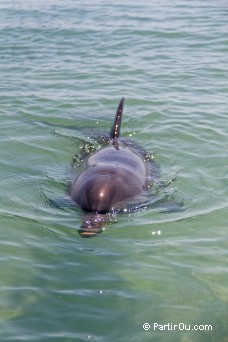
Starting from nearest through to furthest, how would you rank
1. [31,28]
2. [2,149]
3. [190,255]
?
[190,255]
[2,149]
[31,28]

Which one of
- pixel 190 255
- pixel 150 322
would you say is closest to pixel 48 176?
pixel 190 255

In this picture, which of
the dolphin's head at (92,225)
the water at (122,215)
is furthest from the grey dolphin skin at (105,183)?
the water at (122,215)

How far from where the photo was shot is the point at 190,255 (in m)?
6.49

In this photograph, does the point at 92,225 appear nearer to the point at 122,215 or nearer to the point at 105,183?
the point at 122,215

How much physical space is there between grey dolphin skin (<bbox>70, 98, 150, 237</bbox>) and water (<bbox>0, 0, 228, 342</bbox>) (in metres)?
0.16

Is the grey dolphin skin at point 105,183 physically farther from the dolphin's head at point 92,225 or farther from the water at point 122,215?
the water at point 122,215

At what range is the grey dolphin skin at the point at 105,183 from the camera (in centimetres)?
704

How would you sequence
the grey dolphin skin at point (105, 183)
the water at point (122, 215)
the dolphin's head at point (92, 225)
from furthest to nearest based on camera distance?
the grey dolphin skin at point (105, 183) < the dolphin's head at point (92, 225) < the water at point (122, 215)

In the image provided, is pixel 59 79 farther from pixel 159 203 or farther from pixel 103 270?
pixel 103 270

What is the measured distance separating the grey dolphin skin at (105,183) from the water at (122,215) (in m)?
0.16

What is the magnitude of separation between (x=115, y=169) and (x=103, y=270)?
189 centimetres

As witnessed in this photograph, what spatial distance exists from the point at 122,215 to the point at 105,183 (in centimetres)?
42

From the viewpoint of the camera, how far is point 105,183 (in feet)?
23.9

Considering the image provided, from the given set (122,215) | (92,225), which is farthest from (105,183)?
(92,225)
